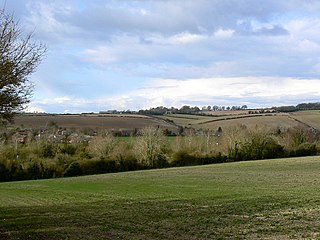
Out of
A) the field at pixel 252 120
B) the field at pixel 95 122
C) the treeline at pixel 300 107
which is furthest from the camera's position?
the treeline at pixel 300 107

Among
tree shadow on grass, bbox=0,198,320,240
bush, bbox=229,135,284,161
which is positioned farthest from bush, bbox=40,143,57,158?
tree shadow on grass, bbox=0,198,320,240

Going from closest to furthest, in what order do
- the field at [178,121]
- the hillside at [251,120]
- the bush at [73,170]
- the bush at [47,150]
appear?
the bush at [73,170], the bush at [47,150], the field at [178,121], the hillside at [251,120]

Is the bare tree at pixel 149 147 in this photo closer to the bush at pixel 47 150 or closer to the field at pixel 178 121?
the field at pixel 178 121

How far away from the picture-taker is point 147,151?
268 ft

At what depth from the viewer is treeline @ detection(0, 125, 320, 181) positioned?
73.0 meters

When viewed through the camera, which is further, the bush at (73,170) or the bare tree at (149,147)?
the bare tree at (149,147)

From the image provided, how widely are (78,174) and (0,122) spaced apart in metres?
58.7

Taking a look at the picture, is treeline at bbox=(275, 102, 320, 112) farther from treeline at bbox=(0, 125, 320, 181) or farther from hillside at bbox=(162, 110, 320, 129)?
treeline at bbox=(0, 125, 320, 181)

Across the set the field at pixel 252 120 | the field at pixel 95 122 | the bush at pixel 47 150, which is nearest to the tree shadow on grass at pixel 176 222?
the bush at pixel 47 150

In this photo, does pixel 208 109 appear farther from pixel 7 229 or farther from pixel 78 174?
pixel 7 229

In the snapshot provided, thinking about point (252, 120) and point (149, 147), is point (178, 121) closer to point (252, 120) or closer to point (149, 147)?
point (252, 120)

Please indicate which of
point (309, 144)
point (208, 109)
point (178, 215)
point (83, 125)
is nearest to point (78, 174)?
point (83, 125)

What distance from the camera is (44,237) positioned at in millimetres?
14664

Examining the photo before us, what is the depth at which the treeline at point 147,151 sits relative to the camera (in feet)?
240
